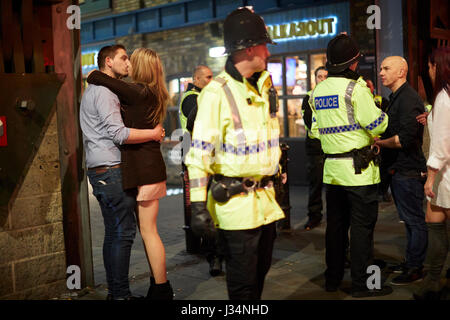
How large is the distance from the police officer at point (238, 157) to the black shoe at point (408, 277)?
220 centimetres

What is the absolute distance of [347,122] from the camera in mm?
4734

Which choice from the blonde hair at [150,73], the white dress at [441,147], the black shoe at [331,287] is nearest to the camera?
the white dress at [441,147]

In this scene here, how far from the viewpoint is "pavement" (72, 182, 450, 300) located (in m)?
5.06

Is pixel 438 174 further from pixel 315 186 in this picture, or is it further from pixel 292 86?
pixel 292 86

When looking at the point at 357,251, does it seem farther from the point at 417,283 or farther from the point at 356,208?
the point at 417,283

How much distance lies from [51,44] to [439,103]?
131 inches

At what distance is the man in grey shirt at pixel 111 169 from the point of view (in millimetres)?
4461

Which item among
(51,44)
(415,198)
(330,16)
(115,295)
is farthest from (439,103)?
(330,16)

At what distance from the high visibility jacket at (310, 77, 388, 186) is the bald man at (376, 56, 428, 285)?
657mm
